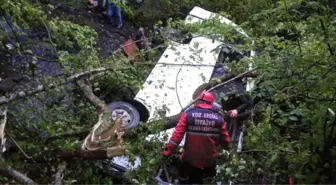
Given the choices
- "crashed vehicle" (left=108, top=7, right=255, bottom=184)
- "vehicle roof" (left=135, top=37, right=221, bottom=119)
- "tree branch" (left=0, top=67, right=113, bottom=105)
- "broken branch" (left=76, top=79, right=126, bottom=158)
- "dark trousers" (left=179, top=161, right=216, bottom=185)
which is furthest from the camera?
"vehicle roof" (left=135, top=37, right=221, bottom=119)

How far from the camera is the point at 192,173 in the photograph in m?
5.39

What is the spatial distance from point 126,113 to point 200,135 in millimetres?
1371

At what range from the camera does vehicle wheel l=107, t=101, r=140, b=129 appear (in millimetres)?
5986

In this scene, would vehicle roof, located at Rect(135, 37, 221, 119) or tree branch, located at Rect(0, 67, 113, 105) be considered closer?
tree branch, located at Rect(0, 67, 113, 105)

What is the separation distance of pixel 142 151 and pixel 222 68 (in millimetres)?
2448

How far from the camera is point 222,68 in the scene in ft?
22.9

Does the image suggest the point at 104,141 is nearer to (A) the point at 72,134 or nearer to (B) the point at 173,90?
(A) the point at 72,134

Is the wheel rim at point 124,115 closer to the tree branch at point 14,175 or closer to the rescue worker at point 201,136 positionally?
the rescue worker at point 201,136

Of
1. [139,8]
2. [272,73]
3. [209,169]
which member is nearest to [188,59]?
[209,169]

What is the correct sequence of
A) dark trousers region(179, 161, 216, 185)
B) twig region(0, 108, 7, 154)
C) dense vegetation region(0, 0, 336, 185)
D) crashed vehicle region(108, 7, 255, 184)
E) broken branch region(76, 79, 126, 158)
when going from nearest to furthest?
dense vegetation region(0, 0, 336, 185) < twig region(0, 108, 7, 154) < broken branch region(76, 79, 126, 158) < dark trousers region(179, 161, 216, 185) < crashed vehicle region(108, 7, 255, 184)

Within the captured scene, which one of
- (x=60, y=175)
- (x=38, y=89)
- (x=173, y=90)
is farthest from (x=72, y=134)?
(x=173, y=90)

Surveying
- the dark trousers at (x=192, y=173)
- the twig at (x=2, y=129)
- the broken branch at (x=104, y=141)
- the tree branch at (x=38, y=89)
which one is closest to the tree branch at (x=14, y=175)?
the twig at (x=2, y=129)

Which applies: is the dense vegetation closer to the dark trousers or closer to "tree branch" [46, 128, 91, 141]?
"tree branch" [46, 128, 91, 141]

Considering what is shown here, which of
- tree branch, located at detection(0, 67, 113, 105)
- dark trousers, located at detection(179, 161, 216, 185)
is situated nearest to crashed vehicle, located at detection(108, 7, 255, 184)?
dark trousers, located at detection(179, 161, 216, 185)
